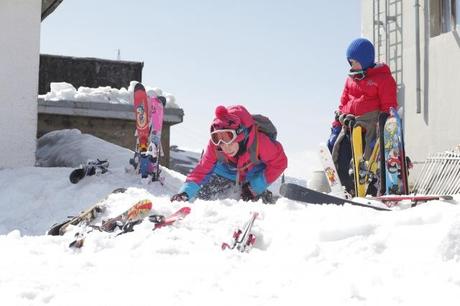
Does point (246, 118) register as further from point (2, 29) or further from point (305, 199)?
point (2, 29)

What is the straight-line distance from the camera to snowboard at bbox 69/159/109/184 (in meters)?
9.02

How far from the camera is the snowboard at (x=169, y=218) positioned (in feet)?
13.2

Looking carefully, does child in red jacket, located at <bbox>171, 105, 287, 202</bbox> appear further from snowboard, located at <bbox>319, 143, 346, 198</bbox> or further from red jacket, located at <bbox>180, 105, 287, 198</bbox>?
snowboard, located at <bbox>319, 143, 346, 198</bbox>

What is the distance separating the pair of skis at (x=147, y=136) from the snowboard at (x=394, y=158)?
3.92 m

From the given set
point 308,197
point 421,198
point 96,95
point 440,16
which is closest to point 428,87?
point 440,16

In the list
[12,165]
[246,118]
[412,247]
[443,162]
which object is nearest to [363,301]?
[412,247]

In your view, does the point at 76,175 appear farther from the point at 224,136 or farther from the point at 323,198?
the point at 323,198

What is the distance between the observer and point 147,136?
9766mm

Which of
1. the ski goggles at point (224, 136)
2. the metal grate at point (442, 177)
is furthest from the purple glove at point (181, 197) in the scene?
the metal grate at point (442, 177)

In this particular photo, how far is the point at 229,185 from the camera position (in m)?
5.90

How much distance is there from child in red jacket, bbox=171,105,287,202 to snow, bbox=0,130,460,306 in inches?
42.1

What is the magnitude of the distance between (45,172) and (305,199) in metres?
6.25

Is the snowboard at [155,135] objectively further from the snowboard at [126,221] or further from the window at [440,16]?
the window at [440,16]

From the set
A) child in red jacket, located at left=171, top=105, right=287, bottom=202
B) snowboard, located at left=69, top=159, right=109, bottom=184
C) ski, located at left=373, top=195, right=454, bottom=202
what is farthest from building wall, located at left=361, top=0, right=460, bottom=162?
ski, located at left=373, top=195, right=454, bottom=202
